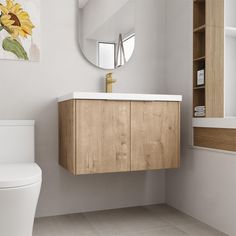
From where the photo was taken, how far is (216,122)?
216 cm

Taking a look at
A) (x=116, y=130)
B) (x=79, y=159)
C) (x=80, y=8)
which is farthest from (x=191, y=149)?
(x=80, y=8)

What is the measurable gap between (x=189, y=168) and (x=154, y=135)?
0.44 m

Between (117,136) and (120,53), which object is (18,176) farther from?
(120,53)

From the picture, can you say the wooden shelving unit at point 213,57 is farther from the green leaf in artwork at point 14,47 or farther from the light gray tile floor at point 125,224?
the green leaf in artwork at point 14,47

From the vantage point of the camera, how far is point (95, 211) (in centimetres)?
259

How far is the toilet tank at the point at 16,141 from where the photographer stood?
2.24 meters

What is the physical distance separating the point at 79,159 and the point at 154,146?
55 centimetres

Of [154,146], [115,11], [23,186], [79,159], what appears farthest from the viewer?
[115,11]

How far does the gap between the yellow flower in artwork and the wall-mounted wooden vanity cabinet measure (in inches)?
23.2

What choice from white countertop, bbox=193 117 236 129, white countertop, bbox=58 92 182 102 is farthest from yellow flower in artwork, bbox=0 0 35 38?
white countertop, bbox=193 117 236 129

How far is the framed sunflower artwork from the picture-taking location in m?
2.30

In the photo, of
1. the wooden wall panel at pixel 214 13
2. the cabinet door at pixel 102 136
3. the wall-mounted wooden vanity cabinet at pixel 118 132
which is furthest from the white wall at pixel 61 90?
the wooden wall panel at pixel 214 13

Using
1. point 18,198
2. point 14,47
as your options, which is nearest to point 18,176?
point 18,198

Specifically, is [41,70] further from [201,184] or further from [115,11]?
[201,184]
